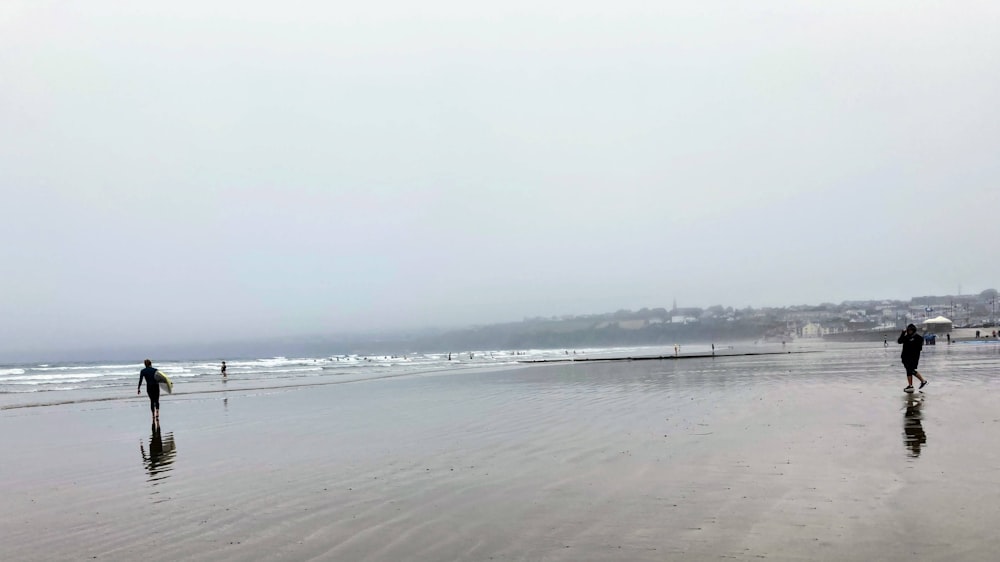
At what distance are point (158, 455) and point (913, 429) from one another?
14830mm

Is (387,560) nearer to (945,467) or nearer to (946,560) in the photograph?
(946,560)

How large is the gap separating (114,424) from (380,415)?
27.5ft

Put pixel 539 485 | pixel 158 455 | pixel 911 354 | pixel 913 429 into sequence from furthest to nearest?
pixel 911 354, pixel 158 455, pixel 913 429, pixel 539 485

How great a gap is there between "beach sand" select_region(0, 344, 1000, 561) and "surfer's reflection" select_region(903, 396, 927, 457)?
0.07 m

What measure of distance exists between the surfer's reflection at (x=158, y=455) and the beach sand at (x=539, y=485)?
102 millimetres

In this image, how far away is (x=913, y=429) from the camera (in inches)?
476

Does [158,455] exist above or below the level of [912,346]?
below

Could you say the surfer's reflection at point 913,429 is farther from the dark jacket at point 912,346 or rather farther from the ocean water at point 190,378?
the ocean water at point 190,378

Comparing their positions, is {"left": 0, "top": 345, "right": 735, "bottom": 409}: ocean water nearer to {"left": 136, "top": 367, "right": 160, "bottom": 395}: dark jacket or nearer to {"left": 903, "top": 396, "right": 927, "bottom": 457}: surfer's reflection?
{"left": 136, "top": 367, "right": 160, "bottom": 395}: dark jacket

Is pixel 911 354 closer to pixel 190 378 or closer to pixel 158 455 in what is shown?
pixel 158 455

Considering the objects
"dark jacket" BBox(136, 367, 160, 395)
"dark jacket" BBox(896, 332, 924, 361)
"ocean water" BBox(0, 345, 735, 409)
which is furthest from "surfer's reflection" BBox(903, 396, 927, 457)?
"ocean water" BBox(0, 345, 735, 409)

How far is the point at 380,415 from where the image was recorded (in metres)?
19.7

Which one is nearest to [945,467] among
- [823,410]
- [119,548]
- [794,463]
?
[794,463]

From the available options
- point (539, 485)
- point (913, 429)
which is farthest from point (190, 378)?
point (913, 429)
